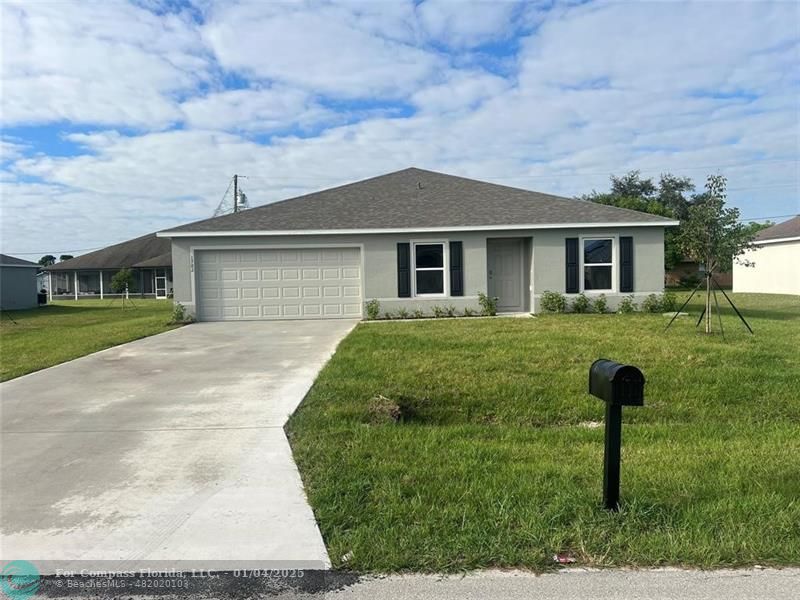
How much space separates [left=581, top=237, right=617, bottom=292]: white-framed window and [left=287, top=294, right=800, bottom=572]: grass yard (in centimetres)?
706

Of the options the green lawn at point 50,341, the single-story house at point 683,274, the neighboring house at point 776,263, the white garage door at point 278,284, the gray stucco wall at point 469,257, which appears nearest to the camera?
the green lawn at point 50,341

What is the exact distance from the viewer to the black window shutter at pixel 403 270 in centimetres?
1728

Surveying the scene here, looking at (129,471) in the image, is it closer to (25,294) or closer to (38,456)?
(38,456)

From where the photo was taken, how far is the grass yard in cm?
353

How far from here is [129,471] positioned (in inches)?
195

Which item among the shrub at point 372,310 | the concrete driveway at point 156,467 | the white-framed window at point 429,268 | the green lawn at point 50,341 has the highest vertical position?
the white-framed window at point 429,268

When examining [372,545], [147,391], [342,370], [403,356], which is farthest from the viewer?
[403,356]

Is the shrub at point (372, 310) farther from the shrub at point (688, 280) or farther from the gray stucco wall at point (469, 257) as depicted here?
the shrub at point (688, 280)

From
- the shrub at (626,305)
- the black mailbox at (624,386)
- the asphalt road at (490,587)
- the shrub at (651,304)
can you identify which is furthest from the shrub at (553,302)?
the asphalt road at (490,587)

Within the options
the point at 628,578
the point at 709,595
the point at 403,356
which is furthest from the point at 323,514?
the point at 403,356

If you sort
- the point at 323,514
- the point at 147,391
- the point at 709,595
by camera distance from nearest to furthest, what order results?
the point at 709,595
the point at 323,514
the point at 147,391

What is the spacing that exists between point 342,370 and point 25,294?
2920 cm

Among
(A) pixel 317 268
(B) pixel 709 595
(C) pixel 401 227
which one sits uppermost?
(C) pixel 401 227

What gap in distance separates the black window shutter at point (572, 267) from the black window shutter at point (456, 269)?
311cm
